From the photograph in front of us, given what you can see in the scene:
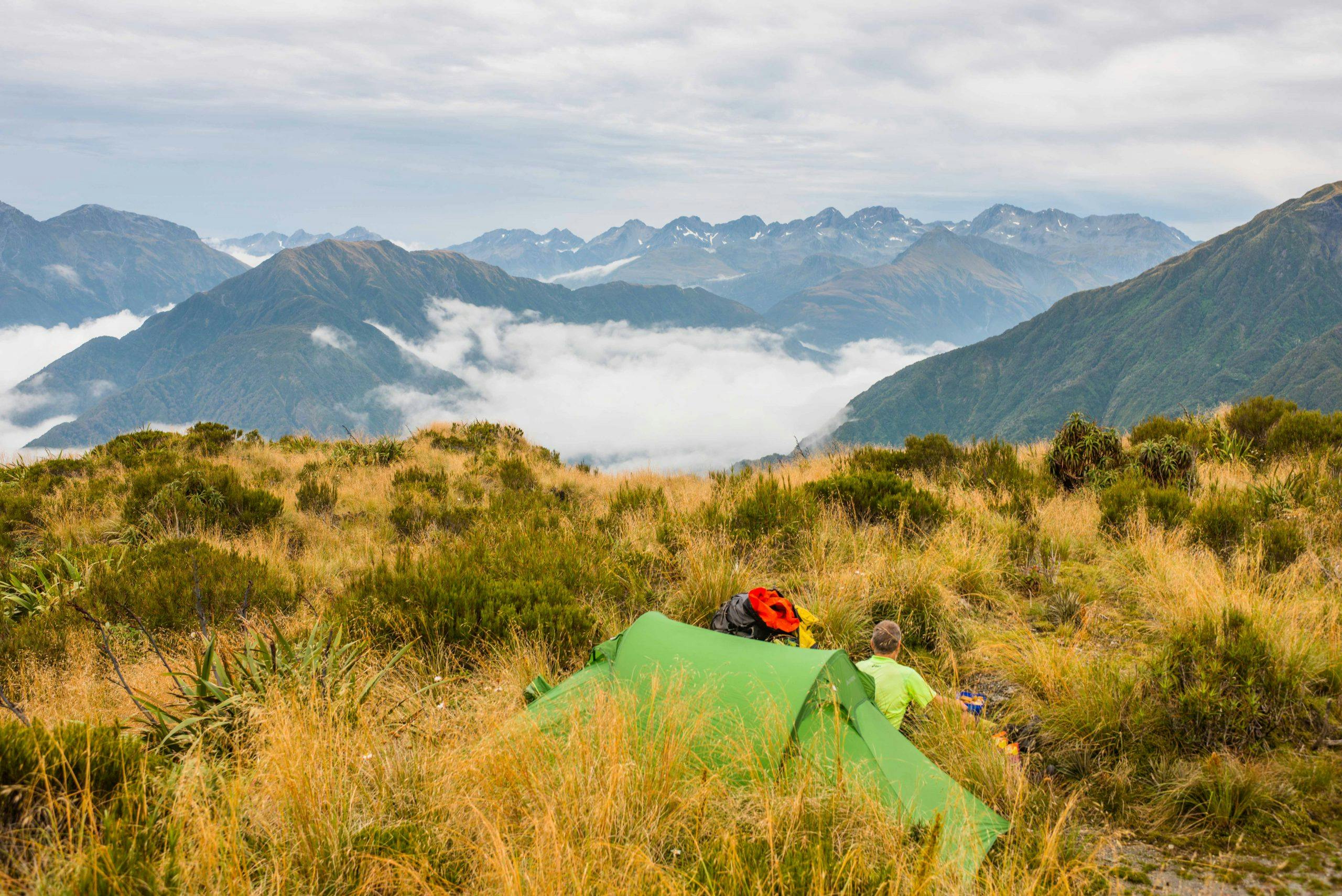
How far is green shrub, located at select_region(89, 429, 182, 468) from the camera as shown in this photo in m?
13.1

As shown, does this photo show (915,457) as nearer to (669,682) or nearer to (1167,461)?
(1167,461)

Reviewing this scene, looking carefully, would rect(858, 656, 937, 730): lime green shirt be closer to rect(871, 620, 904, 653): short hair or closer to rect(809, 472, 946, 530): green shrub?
rect(871, 620, 904, 653): short hair

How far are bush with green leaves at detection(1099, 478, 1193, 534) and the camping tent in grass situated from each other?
502 centimetres

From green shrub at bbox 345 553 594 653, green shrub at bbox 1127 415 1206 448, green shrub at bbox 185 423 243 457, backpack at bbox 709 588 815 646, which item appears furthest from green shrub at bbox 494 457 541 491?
green shrub at bbox 1127 415 1206 448

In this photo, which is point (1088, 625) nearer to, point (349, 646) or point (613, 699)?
point (613, 699)

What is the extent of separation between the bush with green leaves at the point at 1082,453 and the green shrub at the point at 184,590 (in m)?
9.88

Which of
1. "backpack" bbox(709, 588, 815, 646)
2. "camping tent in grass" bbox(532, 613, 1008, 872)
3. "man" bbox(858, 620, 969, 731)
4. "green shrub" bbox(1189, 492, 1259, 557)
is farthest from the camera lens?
"green shrub" bbox(1189, 492, 1259, 557)

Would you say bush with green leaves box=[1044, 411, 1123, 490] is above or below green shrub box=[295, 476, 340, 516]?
A: above

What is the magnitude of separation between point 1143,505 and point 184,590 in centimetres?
948

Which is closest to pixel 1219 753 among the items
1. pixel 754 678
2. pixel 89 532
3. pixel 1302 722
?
pixel 1302 722

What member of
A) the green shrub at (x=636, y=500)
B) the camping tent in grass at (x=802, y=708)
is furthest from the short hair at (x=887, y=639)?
the green shrub at (x=636, y=500)

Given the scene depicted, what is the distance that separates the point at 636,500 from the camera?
389 inches

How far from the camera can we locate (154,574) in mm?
6535

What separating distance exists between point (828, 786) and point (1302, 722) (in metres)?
2.97
